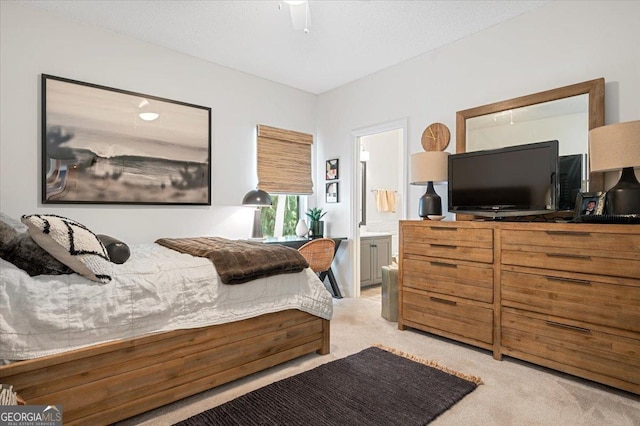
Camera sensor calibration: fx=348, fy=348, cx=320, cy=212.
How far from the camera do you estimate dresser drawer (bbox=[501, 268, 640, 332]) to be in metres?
1.98

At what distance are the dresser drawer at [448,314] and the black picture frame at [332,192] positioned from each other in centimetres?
175

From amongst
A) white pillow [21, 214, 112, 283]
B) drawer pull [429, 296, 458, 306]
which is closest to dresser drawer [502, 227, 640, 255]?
drawer pull [429, 296, 458, 306]

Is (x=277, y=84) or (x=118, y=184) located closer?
(x=118, y=184)

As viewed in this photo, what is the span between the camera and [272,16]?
113 inches

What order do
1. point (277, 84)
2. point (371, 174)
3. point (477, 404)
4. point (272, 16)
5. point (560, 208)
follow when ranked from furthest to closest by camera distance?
point (371, 174) < point (277, 84) < point (272, 16) < point (560, 208) < point (477, 404)

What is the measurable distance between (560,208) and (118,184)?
3.67 m

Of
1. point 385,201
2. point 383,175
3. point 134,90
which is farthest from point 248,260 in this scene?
point 383,175

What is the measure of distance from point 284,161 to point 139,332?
2966 millimetres

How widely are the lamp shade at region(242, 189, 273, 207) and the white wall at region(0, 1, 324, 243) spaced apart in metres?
0.24

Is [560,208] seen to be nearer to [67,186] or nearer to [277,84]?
[277,84]

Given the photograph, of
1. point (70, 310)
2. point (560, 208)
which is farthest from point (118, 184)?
point (560, 208)

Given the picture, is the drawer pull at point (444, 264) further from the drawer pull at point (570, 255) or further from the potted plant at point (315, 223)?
the potted plant at point (315, 223)

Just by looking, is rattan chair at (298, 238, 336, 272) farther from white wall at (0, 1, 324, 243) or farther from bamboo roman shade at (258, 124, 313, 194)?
bamboo roman shade at (258, 124, 313, 194)

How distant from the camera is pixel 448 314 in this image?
2.81 metres
